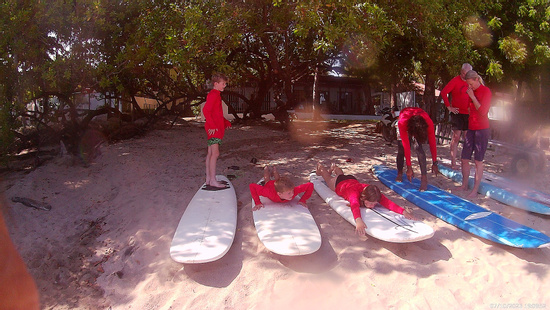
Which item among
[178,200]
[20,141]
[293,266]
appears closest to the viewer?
[293,266]

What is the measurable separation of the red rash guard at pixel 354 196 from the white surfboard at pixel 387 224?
0.08 meters

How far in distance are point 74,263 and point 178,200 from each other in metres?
1.57

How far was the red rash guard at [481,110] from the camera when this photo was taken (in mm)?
4887

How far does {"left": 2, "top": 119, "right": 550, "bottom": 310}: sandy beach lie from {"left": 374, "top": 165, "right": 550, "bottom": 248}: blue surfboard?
0.13 metres

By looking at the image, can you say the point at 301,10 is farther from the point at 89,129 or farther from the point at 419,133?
the point at 89,129

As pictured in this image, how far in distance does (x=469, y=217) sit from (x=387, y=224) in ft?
3.71

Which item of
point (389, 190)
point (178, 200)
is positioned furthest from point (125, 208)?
point (389, 190)

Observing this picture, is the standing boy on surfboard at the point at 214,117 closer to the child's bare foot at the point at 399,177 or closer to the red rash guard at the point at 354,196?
the red rash guard at the point at 354,196

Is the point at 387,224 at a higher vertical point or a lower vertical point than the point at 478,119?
lower

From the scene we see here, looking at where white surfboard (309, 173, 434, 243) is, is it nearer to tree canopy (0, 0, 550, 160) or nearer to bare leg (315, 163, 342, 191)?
bare leg (315, 163, 342, 191)

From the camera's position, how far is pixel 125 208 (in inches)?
215

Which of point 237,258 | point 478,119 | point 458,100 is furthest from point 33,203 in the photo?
point 458,100

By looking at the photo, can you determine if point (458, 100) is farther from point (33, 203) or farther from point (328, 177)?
point (33, 203)

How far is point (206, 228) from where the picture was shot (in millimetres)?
4148
